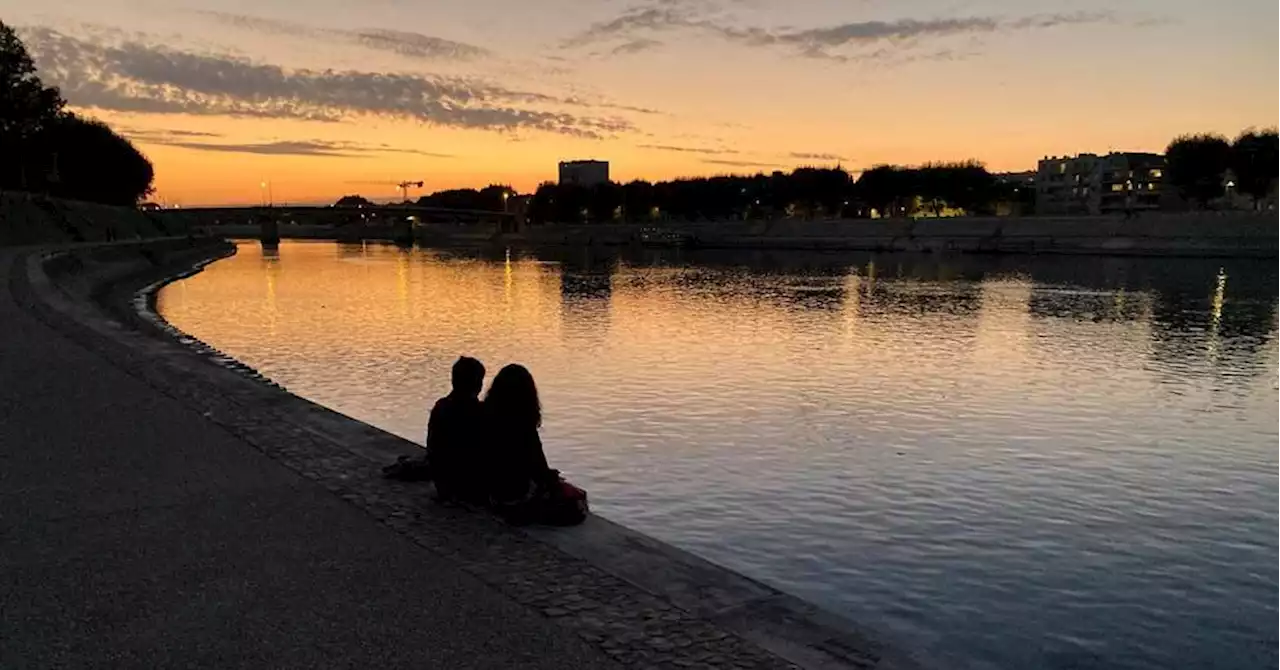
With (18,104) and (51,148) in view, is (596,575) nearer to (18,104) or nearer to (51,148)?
(18,104)

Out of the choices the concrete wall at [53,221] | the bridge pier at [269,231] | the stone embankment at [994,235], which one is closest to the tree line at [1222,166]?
the stone embankment at [994,235]

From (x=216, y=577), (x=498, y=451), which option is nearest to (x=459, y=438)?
(x=498, y=451)

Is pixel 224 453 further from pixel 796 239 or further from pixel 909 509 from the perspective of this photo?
pixel 796 239

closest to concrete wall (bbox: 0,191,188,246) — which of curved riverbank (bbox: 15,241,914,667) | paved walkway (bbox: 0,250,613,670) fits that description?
curved riverbank (bbox: 15,241,914,667)

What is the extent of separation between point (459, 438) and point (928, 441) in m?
9.33

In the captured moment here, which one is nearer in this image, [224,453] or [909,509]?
[224,453]

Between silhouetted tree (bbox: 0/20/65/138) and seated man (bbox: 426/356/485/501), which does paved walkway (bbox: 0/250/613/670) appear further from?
silhouetted tree (bbox: 0/20/65/138)

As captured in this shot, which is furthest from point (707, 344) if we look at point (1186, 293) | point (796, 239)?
point (796, 239)

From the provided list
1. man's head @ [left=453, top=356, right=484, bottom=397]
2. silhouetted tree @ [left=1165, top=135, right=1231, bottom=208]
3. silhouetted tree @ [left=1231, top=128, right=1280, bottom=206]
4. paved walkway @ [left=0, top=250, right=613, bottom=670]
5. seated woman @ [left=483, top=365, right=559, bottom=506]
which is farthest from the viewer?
silhouetted tree @ [left=1165, top=135, right=1231, bottom=208]

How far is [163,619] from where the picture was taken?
17.8ft

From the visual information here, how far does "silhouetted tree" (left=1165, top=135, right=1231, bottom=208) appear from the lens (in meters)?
107

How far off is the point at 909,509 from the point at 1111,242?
83.5m

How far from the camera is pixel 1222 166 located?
4203 inches

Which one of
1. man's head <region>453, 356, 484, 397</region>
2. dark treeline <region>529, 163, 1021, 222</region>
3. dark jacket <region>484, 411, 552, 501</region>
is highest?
dark treeline <region>529, 163, 1021, 222</region>
